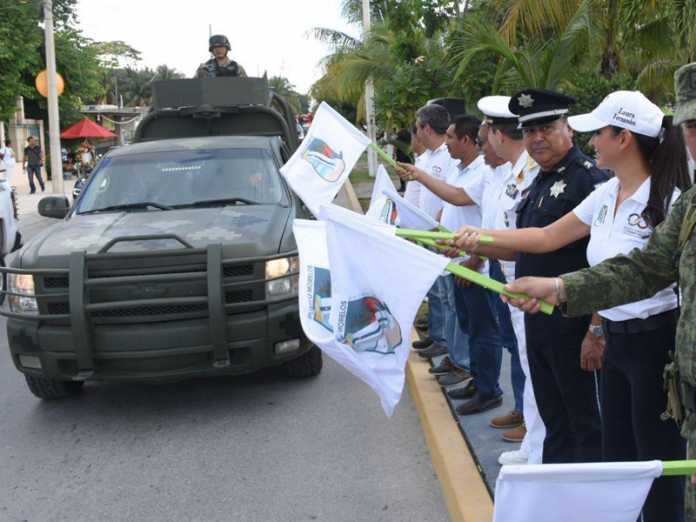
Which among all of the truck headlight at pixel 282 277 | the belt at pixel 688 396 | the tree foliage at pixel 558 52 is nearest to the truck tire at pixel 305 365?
the truck headlight at pixel 282 277

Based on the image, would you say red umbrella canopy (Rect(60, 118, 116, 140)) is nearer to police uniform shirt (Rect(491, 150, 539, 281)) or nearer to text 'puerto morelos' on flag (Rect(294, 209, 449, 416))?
police uniform shirt (Rect(491, 150, 539, 281))

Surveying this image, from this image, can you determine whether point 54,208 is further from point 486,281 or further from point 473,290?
point 486,281

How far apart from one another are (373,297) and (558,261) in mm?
940

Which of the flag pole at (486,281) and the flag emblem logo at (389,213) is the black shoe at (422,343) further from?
the flag pole at (486,281)

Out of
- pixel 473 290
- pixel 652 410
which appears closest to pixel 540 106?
pixel 652 410

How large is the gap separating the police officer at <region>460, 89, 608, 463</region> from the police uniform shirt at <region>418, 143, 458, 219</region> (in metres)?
2.46

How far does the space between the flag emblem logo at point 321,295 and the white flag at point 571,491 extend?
1.43 m

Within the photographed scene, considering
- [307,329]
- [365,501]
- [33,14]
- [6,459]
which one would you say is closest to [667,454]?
[307,329]

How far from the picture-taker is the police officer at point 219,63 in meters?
10.4

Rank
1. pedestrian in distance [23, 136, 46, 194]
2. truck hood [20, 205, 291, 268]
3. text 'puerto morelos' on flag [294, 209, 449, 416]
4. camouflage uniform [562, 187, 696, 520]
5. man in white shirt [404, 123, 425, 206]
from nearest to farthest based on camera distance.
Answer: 1. camouflage uniform [562, 187, 696, 520]
2. text 'puerto morelos' on flag [294, 209, 449, 416]
3. truck hood [20, 205, 291, 268]
4. man in white shirt [404, 123, 425, 206]
5. pedestrian in distance [23, 136, 46, 194]

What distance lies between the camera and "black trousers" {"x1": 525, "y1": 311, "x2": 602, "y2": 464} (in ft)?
11.5

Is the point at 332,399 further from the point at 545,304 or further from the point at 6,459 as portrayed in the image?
the point at 545,304

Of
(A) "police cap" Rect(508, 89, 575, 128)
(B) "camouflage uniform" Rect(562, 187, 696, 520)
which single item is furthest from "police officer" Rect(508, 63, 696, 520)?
(A) "police cap" Rect(508, 89, 575, 128)

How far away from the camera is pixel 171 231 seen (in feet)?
18.7
